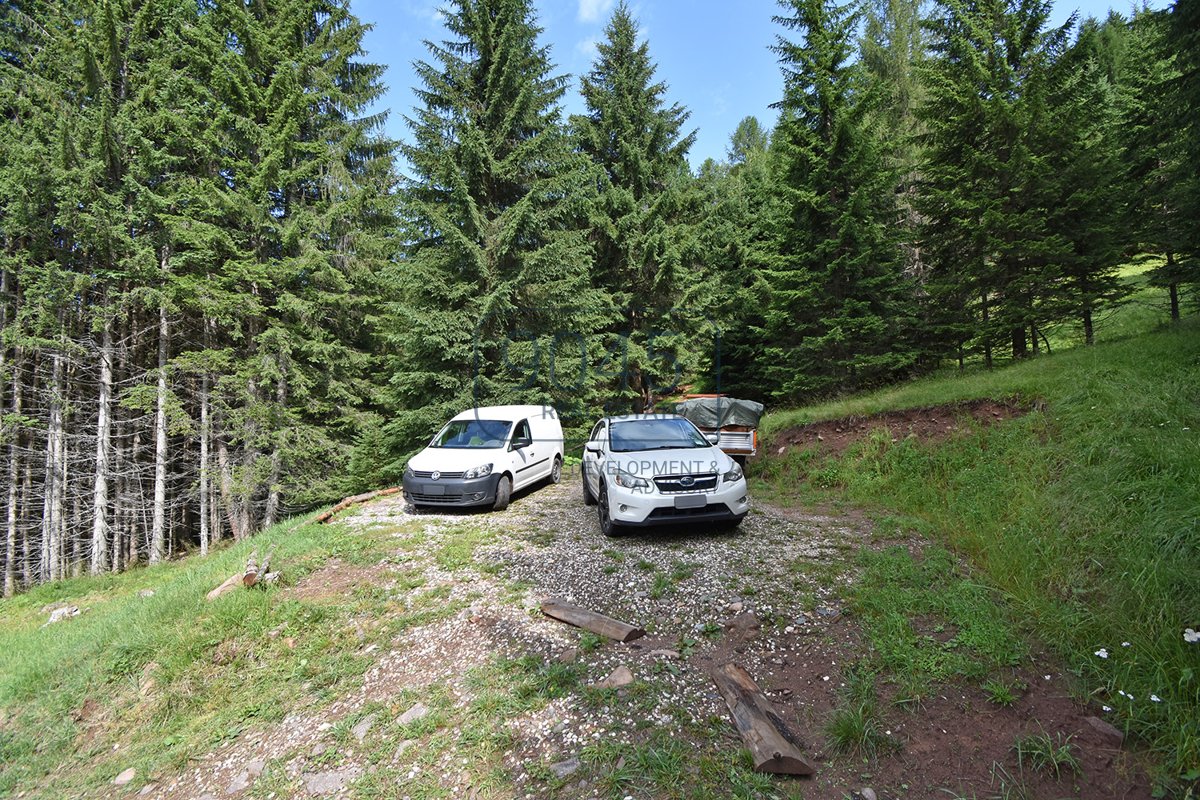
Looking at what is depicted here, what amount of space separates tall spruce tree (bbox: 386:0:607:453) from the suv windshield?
5.05m

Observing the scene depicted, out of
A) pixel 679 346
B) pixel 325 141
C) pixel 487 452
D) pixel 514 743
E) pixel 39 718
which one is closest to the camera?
pixel 514 743

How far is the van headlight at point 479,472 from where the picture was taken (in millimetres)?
7698

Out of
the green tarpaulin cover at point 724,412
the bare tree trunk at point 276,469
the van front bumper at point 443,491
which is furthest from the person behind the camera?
the bare tree trunk at point 276,469

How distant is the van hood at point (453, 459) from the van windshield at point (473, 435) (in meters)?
0.15

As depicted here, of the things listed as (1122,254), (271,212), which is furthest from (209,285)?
(1122,254)

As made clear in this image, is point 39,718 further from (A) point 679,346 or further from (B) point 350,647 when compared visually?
(A) point 679,346

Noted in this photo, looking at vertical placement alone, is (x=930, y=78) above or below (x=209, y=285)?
above

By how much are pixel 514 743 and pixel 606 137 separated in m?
17.7

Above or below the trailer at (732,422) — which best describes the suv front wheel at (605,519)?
below

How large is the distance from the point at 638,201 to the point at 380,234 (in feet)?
28.0

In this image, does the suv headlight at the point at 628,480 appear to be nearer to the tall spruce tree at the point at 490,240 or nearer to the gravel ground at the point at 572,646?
the gravel ground at the point at 572,646

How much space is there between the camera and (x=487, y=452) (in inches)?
323

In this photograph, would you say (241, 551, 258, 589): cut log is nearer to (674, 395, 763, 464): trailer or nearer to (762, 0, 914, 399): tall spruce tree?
(674, 395, 763, 464): trailer

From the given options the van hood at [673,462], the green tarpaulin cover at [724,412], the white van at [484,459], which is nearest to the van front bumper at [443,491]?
the white van at [484,459]
